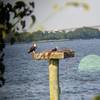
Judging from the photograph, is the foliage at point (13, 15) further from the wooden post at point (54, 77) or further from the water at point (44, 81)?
the water at point (44, 81)

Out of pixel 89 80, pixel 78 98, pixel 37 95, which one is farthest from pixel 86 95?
pixel 89 80

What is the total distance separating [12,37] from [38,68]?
5.11 m

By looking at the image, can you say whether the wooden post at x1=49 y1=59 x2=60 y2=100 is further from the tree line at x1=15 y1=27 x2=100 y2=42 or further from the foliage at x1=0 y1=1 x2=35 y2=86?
the foliage at x1=0 y1=1 x2=35 y2=86

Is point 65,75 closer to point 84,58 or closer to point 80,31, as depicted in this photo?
point 84,58

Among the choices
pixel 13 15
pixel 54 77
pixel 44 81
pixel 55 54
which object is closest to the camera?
pixel 13 15

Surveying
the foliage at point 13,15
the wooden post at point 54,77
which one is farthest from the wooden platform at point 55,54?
the foliage at point 13,15

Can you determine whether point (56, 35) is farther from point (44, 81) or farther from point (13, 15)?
point (44, 81)

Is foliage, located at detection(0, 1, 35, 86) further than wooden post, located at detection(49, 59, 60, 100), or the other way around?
wooden post, located at detection(49, 59, 60, 100)

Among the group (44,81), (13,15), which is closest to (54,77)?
(13,15)

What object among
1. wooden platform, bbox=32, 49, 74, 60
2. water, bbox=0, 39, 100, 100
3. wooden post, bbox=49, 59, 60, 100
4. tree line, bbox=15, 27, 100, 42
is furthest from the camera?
water, bbox=0, 39, 100, 100

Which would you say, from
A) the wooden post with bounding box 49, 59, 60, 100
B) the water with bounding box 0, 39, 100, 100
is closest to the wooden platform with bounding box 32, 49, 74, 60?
the wooden post with bounding box 49, 59, 60, 100

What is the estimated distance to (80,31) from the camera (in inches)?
107

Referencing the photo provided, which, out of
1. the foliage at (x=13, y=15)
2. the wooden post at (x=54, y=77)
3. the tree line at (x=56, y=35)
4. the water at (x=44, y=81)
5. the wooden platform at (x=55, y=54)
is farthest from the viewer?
the water at (x=44, y=81)

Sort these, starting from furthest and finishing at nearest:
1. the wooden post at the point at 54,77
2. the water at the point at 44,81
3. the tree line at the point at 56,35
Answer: the water at the point at 44,81, the wooden post at the point at 54,77, the tree line at the point at 56,35
